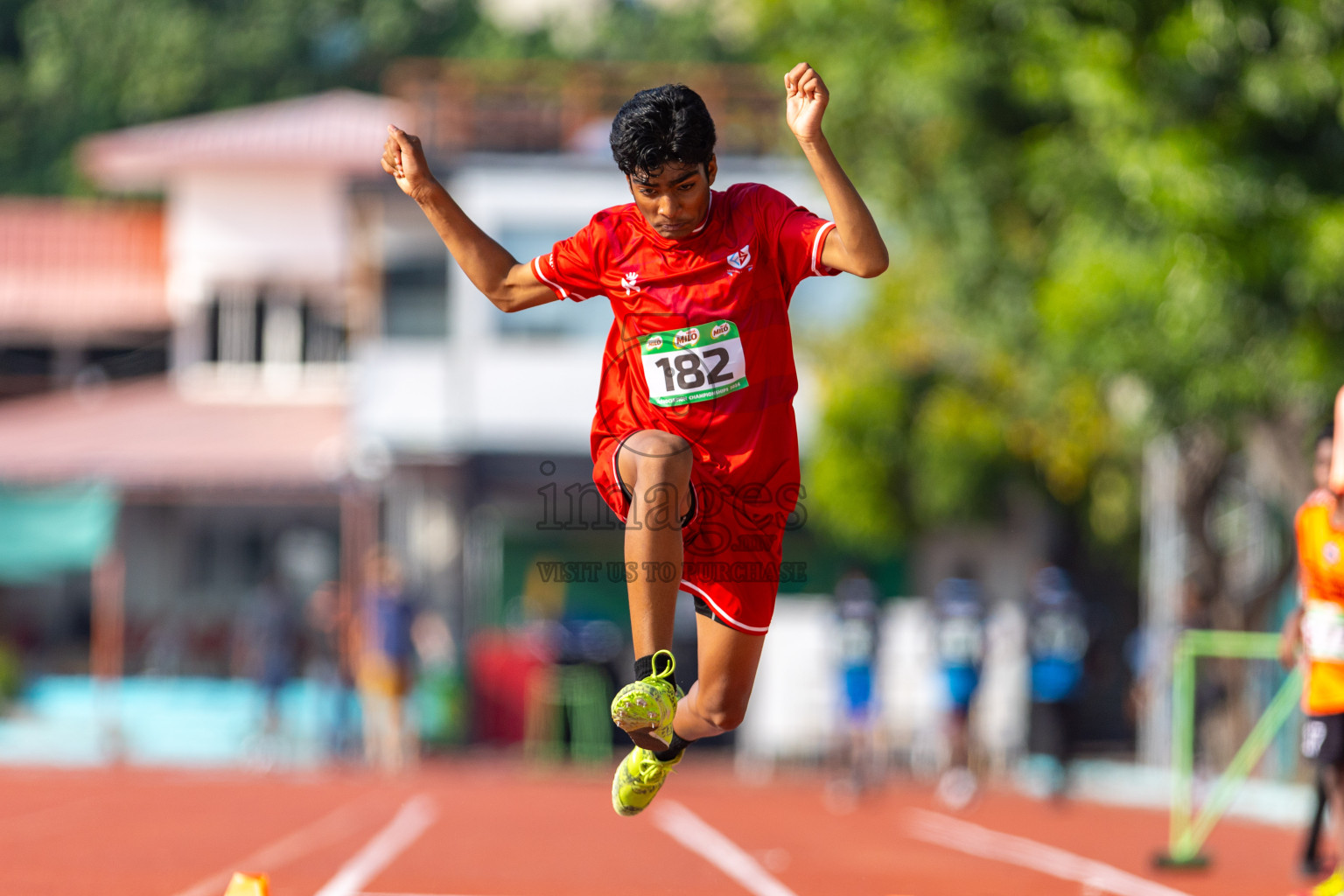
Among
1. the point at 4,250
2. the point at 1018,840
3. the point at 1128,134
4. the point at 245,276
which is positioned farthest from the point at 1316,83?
the point at 4,250

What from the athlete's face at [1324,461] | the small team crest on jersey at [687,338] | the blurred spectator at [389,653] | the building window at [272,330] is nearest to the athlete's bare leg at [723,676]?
the small team crest on jersey at [687,338]

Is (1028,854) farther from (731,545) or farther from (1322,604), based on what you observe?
(731,545)

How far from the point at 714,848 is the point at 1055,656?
19.2 feet

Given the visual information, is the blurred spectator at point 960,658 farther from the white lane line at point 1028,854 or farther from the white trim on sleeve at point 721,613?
the white trim on sleeve at point 721,613

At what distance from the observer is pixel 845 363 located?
24672mm

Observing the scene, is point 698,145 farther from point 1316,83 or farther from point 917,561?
point 917,561

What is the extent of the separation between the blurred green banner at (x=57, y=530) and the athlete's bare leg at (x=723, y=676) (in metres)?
16.8

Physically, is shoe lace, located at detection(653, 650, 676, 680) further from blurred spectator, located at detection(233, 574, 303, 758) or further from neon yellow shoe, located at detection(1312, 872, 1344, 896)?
blurred spectator, located at detection(233, 574, 303, 758)

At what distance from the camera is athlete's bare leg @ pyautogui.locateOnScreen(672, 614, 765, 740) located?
5.76m

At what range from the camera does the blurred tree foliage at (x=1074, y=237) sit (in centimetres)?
1261

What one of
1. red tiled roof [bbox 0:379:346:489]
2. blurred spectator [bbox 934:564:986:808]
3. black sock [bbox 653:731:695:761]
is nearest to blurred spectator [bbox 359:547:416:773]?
red tiled roof [bbox 0:379:346:489]

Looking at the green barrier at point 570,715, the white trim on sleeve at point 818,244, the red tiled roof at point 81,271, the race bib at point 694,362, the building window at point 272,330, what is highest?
the red tiled roof at point 81,271

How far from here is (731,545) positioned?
5.75 meters

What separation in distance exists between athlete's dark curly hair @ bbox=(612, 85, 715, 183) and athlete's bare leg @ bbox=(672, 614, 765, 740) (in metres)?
1.47
